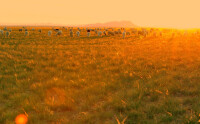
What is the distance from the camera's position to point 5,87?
250 inches

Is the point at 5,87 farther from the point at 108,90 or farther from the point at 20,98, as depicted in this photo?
the point at 108,90

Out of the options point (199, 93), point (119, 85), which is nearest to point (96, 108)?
point (119, 85)

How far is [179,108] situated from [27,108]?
437 centimetres

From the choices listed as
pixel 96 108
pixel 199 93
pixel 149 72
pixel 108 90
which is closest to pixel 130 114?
pixel 96 108

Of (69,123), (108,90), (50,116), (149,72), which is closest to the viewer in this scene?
(69,123)

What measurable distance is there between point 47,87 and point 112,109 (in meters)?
3.07

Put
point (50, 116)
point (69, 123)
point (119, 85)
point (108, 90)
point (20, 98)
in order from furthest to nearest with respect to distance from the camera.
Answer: point (119, 85) → point (108, 90) → point (20, 98) → point (50, 116) → point (69, 123)

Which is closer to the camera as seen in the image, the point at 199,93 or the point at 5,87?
the point at 199,93

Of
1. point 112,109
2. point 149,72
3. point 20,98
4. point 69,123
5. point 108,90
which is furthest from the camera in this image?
point 149,72

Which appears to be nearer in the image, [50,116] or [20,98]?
[50,116]

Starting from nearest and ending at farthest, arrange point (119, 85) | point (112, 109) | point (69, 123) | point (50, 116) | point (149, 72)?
point (69, 123) → point (50, 116) → point (112, 109) → point (119, 85) → point (149, 72)

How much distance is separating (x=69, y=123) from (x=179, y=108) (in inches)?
119

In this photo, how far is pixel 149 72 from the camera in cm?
792

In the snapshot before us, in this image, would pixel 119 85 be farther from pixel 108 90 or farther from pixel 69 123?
pixel 69 123
